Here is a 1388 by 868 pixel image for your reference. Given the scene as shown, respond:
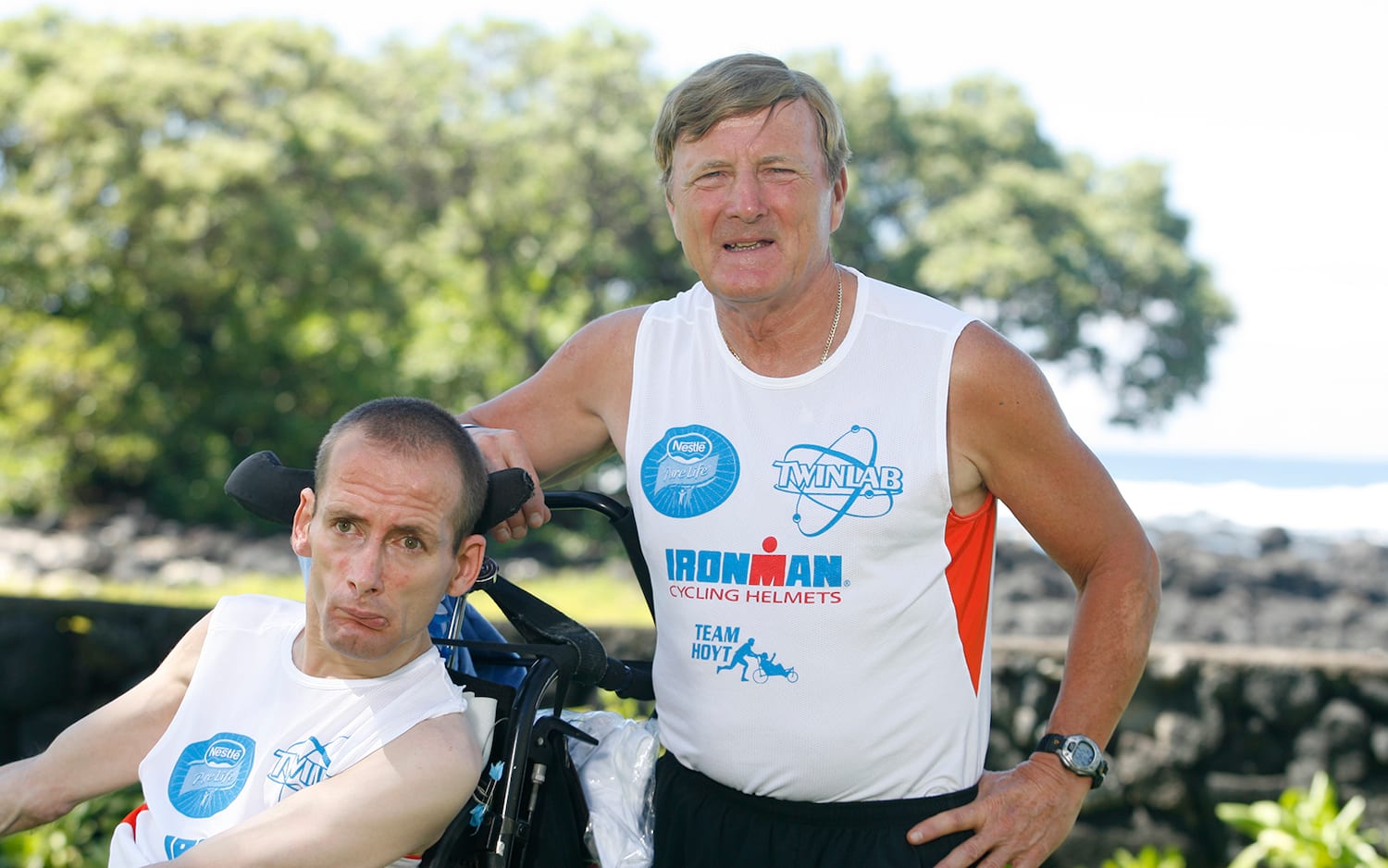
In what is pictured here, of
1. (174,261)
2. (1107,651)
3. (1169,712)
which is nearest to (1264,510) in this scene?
(174,261)

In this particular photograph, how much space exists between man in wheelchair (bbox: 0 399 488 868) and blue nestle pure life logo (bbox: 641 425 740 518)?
296 mm

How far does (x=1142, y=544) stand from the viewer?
2236 mm

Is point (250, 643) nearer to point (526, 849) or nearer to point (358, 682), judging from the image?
point (358, 682)

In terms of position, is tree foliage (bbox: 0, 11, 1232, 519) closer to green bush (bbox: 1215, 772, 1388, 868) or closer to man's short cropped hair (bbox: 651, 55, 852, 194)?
green bush (bbox: 1215, 772, 1388, 868)

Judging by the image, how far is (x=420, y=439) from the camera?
2.05 m

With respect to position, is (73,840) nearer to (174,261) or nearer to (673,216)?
(673,216)

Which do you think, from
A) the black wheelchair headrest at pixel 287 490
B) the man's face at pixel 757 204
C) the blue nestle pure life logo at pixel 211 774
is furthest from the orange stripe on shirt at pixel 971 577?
the blue nestle pure life logo at pixel 211 774

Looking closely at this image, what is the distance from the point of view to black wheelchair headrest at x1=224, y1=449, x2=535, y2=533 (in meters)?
2.15

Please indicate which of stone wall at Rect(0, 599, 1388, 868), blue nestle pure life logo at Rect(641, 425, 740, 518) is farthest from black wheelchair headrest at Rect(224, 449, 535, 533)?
stone wall at Rect(0, 599, 1388, 868)

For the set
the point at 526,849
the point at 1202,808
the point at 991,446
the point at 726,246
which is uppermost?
the point at 726,246

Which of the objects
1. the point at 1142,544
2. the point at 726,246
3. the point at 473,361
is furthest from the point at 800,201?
the point at 473,361

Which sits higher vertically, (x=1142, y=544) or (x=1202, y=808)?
(x=1142, y=544)

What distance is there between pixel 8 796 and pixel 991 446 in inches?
65.2

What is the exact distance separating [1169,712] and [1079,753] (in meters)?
3.48
